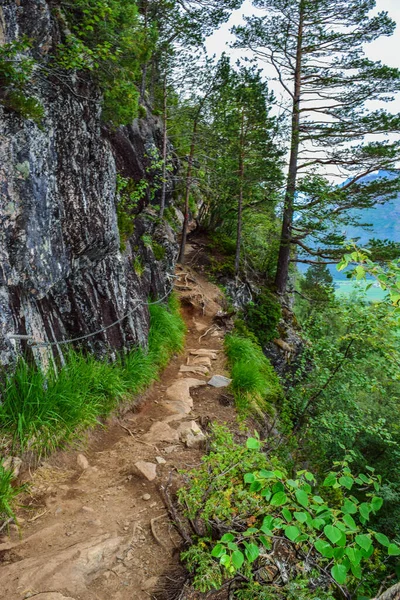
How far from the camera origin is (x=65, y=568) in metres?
2.44

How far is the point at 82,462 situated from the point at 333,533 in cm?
324

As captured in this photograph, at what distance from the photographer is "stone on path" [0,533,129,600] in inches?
90.4

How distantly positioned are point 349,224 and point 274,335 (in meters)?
4.72

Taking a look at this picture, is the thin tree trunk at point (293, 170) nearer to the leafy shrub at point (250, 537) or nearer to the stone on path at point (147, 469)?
the stone on path at point (147, 469)

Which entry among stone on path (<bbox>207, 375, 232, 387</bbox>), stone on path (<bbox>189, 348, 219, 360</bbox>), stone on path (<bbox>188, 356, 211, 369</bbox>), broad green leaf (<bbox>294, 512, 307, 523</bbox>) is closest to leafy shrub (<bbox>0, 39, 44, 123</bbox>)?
broad green leaf (<bbox>294, 512, 307, 523</bbox>)

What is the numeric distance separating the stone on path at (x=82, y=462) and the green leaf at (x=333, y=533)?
→ 315 cm

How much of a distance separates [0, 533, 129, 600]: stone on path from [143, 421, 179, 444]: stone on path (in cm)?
169

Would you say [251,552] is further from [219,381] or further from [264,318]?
[264,318]

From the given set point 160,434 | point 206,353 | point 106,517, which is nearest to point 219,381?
point 206,353

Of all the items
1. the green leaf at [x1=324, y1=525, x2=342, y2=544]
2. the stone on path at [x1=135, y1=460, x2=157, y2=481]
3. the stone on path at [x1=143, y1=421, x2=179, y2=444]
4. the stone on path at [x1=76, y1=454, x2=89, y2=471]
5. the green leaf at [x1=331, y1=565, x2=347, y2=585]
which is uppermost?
the green leaf at [x1=324, y1=525, x2=342, y2=544]

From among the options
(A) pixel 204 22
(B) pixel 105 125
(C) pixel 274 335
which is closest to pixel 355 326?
(C) pixel 274 335

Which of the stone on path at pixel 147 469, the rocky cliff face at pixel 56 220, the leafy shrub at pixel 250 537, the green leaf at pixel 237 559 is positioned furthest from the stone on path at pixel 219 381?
the green leaf at pixel 237 559

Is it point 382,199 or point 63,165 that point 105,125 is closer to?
point 63,165

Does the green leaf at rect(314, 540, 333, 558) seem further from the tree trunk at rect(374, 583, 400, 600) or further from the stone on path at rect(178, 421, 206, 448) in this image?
the stone on path at rect(178, 421, 206, 448)
